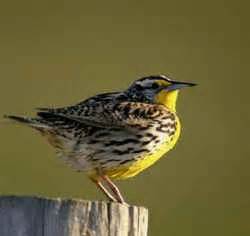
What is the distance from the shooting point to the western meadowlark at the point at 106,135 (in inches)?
166

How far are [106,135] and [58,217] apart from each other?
51.0 inches

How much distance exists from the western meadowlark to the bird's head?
0.16 meters

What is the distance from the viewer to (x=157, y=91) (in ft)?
15.0

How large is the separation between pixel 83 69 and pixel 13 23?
16.0 inches

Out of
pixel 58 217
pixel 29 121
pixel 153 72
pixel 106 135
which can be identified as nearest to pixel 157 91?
pixel 106 135

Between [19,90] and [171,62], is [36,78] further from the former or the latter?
[171,62]

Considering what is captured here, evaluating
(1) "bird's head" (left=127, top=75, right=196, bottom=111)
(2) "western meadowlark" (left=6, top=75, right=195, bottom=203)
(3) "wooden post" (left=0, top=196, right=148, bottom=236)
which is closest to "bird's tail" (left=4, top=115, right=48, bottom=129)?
(2) "western meadowlark" (left=6, top=75, right=195, bottom=203)

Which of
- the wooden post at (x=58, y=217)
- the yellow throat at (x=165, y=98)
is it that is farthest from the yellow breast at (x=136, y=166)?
the wooden post at (x=58, y=217)

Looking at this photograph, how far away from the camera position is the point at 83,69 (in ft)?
23.9

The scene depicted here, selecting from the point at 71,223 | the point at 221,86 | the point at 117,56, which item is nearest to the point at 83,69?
the point at 117,56

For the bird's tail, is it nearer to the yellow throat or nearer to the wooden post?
the yellow throat

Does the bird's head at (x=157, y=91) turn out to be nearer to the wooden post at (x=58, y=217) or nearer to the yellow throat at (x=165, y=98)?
the yellow throat at (x=165, y=98)

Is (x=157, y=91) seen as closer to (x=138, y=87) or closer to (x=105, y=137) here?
(x=138, y=87)

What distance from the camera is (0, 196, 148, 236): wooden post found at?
297 cm
